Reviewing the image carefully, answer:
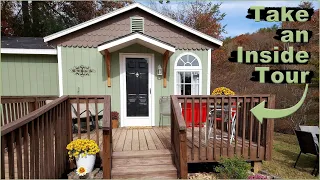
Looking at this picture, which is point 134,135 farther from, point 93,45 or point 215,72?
point 215,72

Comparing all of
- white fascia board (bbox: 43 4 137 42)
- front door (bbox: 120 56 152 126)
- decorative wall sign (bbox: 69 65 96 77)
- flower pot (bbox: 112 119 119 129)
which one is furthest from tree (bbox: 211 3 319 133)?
decorative wall sign (bbox: 69 65 96 77)

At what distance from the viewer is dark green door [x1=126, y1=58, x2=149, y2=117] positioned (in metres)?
5.20

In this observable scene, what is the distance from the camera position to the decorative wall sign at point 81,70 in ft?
16.5

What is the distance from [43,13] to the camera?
11633mm

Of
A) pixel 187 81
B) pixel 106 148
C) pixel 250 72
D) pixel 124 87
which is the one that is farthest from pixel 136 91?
pixel 250 72

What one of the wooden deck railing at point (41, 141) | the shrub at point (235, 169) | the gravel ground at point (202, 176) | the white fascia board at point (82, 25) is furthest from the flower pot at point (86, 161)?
the white fascia board at point (82, 25)

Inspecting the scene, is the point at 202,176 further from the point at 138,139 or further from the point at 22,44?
the point at 22,44

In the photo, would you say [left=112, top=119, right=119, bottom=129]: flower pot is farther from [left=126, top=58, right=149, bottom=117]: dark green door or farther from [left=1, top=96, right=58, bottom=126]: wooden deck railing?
[left=1, top=96, right=58, bottom=126]: wooden deck railing

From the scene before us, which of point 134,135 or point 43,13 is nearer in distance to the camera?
point 134,135

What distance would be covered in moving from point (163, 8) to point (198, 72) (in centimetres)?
1087

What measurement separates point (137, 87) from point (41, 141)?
10.9 ft

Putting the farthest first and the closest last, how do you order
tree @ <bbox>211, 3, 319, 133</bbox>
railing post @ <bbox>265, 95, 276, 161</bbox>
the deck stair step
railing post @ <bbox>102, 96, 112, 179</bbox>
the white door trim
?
tree @ <bbox>211, 3, 319, 133</bbox>
the white door trim
railing post @ <bbox>265, 95, 276, 161</bbox>
the deck stair step
railing post @ <bbox>102, 96, 112, 179</bbox>

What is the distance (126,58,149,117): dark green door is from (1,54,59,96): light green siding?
1.98 metres

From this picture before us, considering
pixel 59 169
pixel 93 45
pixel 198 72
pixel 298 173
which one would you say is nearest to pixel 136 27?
pixel 93 45
